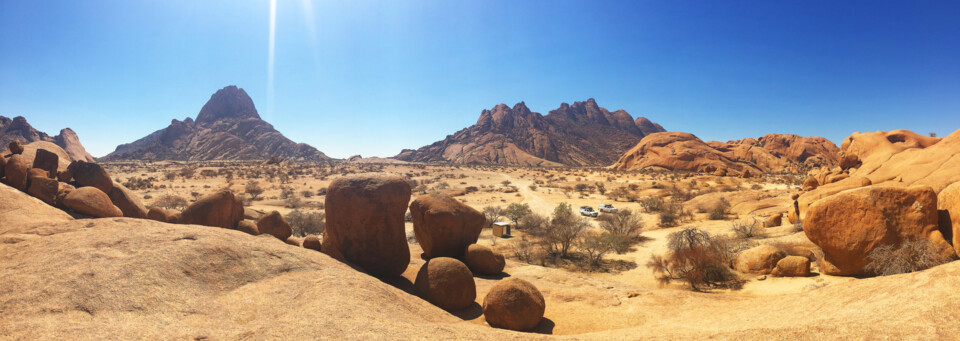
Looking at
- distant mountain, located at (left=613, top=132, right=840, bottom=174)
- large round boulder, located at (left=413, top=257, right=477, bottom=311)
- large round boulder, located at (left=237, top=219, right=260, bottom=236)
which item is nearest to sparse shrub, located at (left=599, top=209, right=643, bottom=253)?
large round boulder, located at (left=413, top=257, right=477, bottom=311)

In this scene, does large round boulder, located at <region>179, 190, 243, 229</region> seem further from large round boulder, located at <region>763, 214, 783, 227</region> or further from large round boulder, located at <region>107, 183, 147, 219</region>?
large round boulder, located at <region>763, 214, 783, 227</region>

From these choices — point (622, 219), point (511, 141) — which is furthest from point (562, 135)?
point (622, 219)

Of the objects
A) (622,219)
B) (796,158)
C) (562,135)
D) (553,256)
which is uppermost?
(562,135)

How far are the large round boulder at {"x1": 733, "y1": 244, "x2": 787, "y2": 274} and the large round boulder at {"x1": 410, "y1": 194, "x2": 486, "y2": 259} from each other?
8438 mm

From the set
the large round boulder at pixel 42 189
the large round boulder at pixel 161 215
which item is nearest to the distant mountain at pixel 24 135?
the large round boulder at pixel 42 189

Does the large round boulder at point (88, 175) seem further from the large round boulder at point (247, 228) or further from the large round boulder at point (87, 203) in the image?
the large round boulder at point (247, 228)

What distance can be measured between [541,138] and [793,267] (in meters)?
114

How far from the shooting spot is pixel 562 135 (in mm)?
132125

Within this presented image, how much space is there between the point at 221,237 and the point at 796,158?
104 metres

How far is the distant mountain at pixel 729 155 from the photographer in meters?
63.8

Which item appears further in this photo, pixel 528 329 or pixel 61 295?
pixel 528 329

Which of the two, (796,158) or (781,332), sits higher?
(796,158)

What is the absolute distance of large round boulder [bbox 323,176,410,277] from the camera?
8.68 meters

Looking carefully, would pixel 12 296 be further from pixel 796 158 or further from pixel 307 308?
pixel 796 158
